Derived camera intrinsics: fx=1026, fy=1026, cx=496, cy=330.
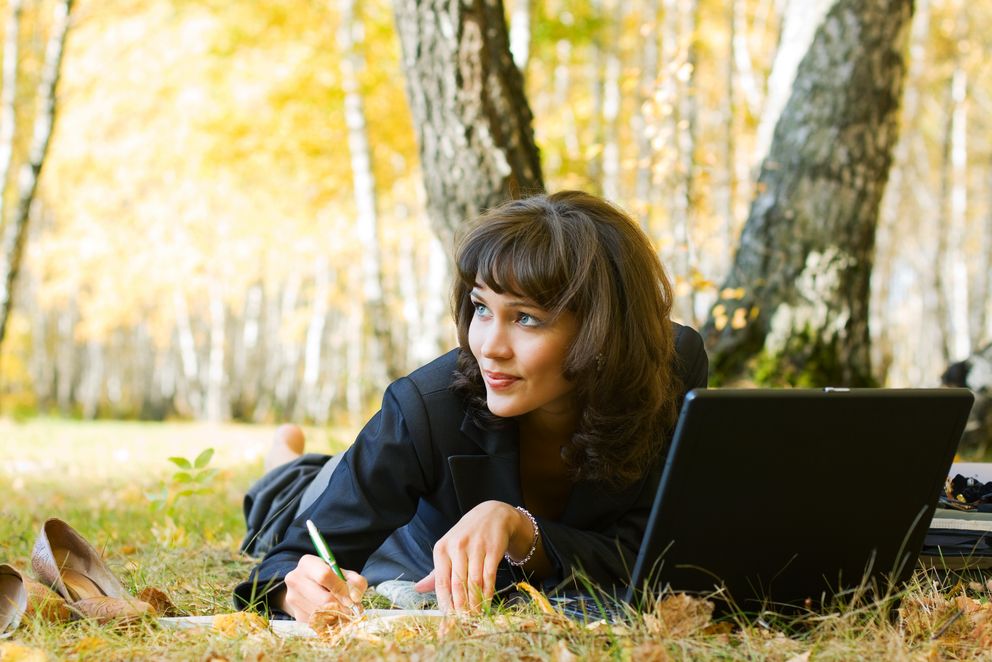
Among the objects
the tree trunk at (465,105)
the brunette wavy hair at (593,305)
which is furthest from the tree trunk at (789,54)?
the brunette wavy hair at (593,305)

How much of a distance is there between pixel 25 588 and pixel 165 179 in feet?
48.0

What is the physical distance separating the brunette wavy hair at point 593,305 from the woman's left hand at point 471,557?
303 mm

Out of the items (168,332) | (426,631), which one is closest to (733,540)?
(426,631)

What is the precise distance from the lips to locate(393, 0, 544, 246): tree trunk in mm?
2168

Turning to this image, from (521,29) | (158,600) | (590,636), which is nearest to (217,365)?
(521,29)

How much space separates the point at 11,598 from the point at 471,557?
1000 millimetres

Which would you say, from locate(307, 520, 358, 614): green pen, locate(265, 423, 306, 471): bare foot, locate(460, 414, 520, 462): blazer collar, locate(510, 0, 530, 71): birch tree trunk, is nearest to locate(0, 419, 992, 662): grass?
locate(307, 520, 358, 614): green pen

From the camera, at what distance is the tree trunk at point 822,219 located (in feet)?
16.1

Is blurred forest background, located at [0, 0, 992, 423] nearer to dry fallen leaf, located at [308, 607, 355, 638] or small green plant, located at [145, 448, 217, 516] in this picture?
small green plant, located at [145, 448, 217, 516]

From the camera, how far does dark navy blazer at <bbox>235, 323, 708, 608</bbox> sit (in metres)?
2.20

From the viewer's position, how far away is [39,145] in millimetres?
9273

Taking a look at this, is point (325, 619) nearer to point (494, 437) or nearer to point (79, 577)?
point (494, 437)

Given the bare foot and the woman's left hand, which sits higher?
the woman's left hand

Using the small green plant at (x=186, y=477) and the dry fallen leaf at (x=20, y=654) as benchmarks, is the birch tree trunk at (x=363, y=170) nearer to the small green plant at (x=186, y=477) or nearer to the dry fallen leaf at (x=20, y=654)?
the small green plant at (x=186, y=477)
